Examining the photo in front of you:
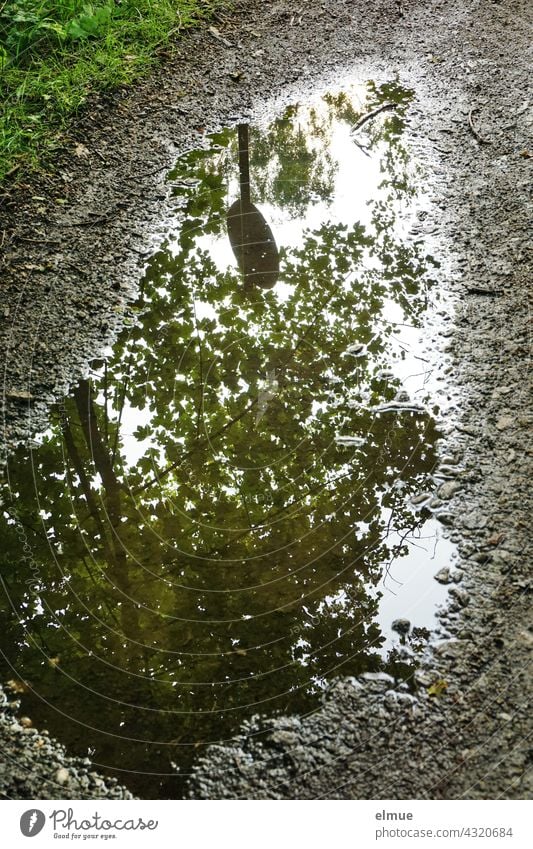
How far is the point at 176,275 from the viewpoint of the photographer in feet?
12.3

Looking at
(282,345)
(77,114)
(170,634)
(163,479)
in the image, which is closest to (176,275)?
(282,345)

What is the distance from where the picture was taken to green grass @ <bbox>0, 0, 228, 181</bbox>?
443 cm

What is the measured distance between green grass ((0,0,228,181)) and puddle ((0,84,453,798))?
1.04 metres

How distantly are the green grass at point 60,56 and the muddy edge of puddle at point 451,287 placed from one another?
163 mm

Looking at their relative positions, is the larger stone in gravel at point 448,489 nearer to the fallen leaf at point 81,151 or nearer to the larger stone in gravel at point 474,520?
the larger stone in gravel at point 474,520

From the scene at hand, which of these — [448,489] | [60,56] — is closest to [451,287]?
[448,489]

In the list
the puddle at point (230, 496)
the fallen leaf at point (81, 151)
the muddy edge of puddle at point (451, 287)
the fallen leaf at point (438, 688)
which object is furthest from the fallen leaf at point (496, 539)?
the fallen leaf at point (81, 151)

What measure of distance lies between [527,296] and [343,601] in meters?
1.74

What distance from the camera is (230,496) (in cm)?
288

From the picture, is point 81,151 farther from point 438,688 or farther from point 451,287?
point 438,688

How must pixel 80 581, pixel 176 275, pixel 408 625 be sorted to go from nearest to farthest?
pixel 408 625, pixel 80 581, pixel 176 275

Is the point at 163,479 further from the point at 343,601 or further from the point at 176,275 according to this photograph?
the point at 176,275

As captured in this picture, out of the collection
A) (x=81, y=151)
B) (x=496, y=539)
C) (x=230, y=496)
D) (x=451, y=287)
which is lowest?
(x=496, y=539)

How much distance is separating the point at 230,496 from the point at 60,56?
11.2 ft
